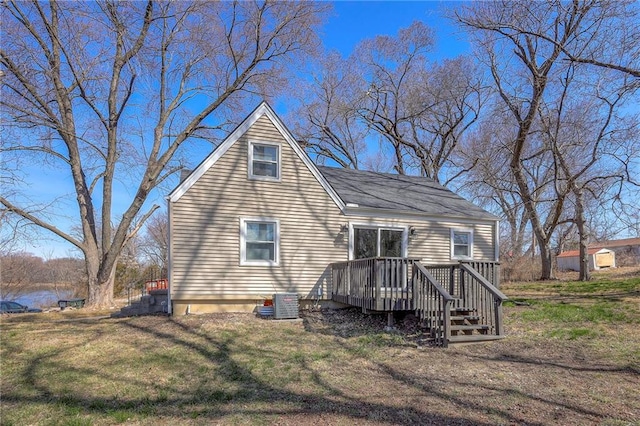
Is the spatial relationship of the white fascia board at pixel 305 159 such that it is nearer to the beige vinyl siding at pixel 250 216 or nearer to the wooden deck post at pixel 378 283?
the beige vinyl siding at pixel 250 216

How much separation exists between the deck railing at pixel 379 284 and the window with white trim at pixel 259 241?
2.15m

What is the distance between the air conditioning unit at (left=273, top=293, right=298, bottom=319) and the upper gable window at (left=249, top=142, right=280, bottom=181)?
10.5 feet

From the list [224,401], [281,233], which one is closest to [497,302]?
[224,401]

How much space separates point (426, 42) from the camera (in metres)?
25.3

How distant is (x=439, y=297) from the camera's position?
790cm

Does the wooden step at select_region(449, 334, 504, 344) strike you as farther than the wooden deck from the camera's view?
No

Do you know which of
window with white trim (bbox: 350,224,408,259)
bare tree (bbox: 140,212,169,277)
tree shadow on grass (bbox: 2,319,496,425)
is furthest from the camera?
bare tree (bbox: 140,212,169,277)

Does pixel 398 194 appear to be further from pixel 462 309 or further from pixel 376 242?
pixel 462 309

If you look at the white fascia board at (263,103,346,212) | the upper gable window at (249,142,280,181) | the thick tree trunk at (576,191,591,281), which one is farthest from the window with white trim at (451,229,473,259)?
the thick tree trunk at (576,191,591,281)

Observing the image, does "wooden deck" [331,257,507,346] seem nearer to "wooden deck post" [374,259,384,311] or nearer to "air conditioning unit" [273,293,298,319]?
"wooden deck post" [374,259,384,311]

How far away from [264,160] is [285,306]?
3972 millimetres

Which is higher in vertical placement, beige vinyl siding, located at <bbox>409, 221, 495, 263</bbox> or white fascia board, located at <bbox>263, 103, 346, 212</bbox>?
white fascia board, located at <bbox>263, 103, 346, 212</bbox>

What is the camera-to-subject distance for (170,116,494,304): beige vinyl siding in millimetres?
10469

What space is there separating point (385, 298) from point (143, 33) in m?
14.5
